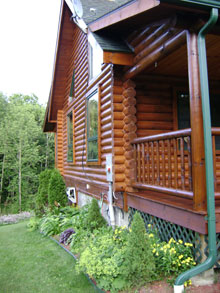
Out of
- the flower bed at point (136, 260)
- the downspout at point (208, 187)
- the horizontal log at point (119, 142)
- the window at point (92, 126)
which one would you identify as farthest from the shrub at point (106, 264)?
the window at point (92, 126)

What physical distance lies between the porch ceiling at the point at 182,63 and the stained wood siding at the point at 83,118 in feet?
3.52

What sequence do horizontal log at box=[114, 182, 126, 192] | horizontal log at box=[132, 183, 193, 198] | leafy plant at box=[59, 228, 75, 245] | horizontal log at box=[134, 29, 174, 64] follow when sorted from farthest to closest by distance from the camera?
leafy plant at box=[59, 228, 75, 245]
horizontal log at box=[114, 182, 126, 192]
horizontal log at box=[134, 29, 174, 64]
horizontal log at box=[132, 183, 193, 198]

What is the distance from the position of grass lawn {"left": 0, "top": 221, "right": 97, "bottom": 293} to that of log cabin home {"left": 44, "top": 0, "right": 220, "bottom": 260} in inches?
58.4

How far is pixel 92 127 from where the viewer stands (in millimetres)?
7555

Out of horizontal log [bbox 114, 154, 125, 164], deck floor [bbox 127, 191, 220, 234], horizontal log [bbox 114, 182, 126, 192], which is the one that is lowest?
deck floor [bbox 127, 191, 220, 234]

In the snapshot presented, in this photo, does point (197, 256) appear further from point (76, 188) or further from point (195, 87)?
point (76, 188)

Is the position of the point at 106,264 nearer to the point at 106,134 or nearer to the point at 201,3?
the point at 106,134

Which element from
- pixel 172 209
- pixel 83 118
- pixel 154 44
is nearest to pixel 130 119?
pixel 154 44

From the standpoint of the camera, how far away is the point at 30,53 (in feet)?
233

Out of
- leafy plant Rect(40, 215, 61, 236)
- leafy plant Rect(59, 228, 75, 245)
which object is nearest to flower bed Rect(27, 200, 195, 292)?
leafy plant Rect(59, 228, 75, 245)

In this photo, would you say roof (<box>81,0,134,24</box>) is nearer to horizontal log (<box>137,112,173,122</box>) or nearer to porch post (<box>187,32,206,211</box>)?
horizontal log (<box>137,112,173,122</box>)

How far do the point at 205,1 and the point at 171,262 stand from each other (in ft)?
10.9

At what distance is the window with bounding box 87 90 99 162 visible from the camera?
7.12 m

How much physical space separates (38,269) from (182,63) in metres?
4.70
